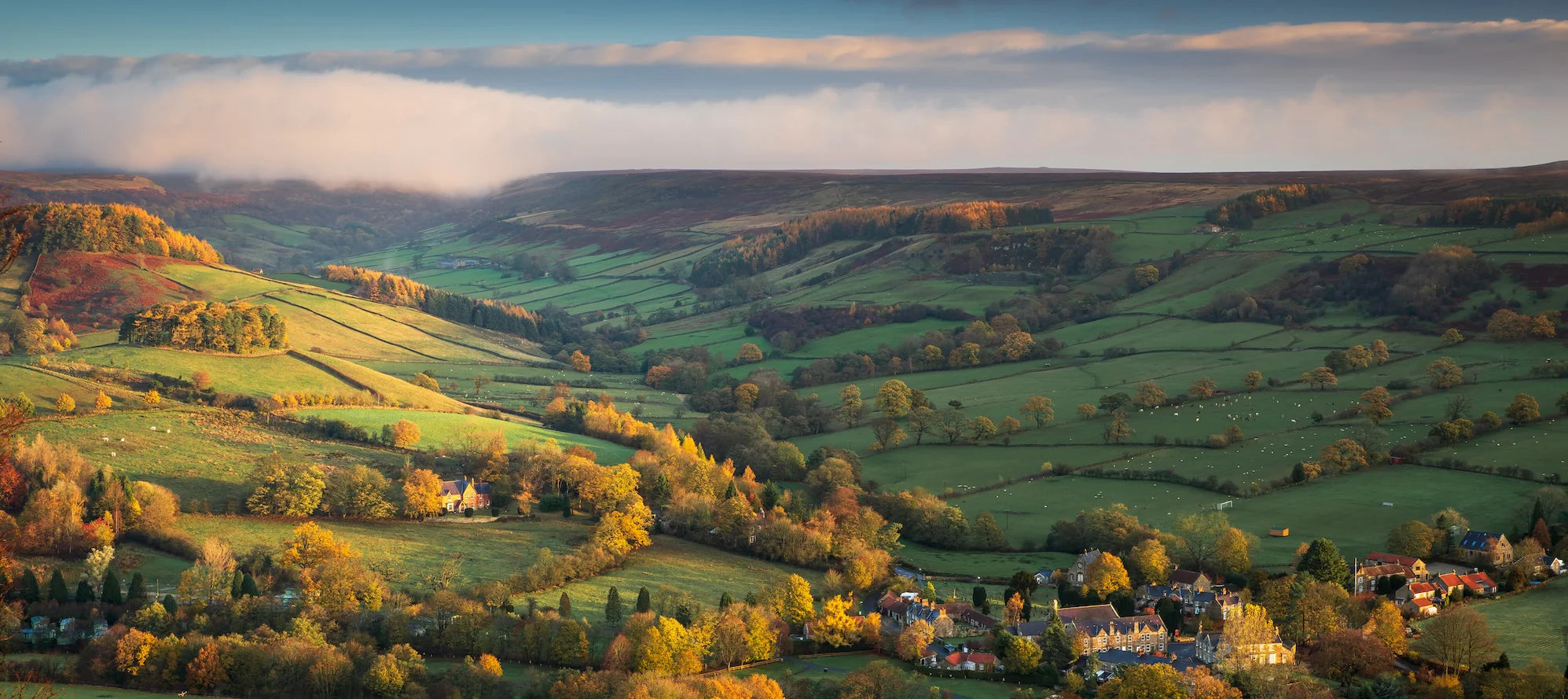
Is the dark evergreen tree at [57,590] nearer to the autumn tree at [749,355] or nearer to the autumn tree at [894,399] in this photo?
the autumn tree at [894,399]

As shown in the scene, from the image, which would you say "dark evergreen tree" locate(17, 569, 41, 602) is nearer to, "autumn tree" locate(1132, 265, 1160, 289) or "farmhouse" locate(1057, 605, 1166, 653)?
"farmhouse" locate(1057, 605, 1166, 653)

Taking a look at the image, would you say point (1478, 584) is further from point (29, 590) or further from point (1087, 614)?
point (29, 590)

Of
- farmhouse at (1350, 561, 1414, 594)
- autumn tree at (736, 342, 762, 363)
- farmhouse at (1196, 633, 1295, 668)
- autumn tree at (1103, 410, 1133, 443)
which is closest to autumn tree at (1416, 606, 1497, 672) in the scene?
farmhouse at (1196, 633, 1295, 668)

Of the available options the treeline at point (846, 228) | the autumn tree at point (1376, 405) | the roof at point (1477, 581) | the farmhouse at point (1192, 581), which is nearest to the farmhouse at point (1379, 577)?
the roof at point (1477, 581)

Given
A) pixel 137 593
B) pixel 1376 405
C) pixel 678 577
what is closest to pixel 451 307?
pixel 678 577

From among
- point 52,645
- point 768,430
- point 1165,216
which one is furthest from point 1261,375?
point 52,645

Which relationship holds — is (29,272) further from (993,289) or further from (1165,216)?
(1165,216)

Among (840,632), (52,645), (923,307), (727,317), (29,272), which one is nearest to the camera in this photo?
(52,645)

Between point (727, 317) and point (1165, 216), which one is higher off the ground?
point (1165, 216)
